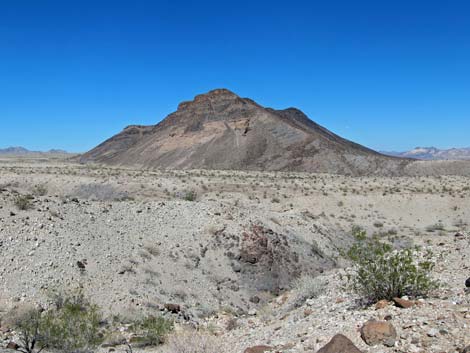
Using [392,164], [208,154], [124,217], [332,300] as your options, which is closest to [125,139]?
[208,154]

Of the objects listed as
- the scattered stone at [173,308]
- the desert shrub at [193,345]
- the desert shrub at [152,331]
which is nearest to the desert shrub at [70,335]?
the desert shrub at [152,331]

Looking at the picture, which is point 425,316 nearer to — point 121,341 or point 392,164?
point 121,341

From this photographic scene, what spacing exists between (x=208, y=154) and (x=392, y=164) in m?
30.2

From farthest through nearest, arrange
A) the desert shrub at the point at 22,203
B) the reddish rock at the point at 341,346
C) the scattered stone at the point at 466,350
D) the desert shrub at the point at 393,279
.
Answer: the desert shrub at the point at 22,203 < the desert shrub at the point at 393,279 < the reddish rock at the point at 341,346 < the scattered stone at the point at 466,350

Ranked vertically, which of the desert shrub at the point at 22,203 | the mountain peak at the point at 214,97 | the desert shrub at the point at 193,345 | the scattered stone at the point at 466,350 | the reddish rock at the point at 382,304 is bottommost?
the desert shrub at the point at 193,345

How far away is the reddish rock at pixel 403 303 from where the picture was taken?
6.38m

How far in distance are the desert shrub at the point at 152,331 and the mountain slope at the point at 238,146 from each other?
55425mm

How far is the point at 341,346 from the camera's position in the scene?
5344mm

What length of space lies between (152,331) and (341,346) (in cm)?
472

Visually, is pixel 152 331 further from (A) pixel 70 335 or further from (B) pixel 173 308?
(B) pixel 173 308

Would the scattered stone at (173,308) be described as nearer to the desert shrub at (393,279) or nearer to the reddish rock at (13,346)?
the reddish rock at (13,346)

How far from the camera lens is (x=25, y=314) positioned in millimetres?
9266

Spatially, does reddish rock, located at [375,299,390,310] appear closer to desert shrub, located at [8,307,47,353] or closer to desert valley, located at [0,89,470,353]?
desert valley, located at [0,89,470,353]

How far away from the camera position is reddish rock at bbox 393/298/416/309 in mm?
6379
